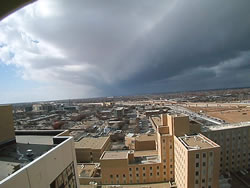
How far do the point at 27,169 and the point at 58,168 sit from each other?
4.31ft

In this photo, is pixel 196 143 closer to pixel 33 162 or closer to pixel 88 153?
pixel 33 162

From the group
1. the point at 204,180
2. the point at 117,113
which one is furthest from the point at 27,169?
the point at 117,113

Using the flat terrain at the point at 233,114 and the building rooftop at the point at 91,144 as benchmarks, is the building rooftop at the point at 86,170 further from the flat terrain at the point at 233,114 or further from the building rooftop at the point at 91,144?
the flat terrain at the point at 233,114

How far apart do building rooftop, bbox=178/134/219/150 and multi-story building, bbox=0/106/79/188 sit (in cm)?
1314

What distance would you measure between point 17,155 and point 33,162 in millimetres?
1958

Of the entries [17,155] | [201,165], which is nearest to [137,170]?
[201,165]

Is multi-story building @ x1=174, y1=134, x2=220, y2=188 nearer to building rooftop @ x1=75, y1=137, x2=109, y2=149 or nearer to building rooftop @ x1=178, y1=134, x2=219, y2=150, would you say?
building rooftop @ x1=178, y1=134, x2=219, y2=150

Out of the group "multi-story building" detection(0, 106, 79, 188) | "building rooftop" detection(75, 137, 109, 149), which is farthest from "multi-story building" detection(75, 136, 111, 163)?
"multi-story building" detection(0, 106, 79, 188)

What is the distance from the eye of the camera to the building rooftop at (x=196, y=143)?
45.0 ft

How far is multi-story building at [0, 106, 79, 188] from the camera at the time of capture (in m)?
2.99

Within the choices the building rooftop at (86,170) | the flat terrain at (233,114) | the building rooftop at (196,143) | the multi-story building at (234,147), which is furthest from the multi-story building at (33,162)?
the flat terrain at (233,114)

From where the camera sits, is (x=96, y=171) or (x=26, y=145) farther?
(x=96, y=171)

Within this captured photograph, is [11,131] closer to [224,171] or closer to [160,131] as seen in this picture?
[160,131]

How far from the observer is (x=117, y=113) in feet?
249
